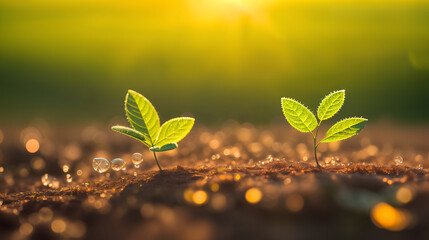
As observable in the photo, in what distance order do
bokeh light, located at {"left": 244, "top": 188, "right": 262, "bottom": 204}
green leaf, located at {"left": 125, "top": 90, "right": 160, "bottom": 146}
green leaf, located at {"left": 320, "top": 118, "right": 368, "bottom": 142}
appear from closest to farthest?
bokeh light, located at {"left": 244, "top": 188, "right": 262, "bottom": 204} < green leaf, located at {"left": 125, "top": 90, "right": 160, "bottom": 146} < green leaf, located at {"left": 320, "top": 118, "right": 368, "bottom": 142}

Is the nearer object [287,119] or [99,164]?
[287,119]

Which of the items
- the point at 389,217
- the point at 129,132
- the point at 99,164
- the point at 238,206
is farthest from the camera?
the point at 99,164

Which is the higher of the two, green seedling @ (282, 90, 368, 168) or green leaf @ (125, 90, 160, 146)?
green leaf @ (125, 90, 160, 146)

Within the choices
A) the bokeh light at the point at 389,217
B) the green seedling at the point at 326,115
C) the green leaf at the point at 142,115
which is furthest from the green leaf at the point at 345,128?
the green leaf at the point at 142,115

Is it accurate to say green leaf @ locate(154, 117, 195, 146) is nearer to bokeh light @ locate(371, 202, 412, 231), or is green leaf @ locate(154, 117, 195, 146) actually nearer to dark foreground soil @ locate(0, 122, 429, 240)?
dark foreground soil @ locate(0, 122, 429, 240)

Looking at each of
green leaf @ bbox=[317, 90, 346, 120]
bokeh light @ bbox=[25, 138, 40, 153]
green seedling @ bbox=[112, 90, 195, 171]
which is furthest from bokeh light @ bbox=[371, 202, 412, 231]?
bokeh light @ bbox=[25, 138, 40, 153]

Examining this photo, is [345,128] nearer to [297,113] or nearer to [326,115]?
[326,115]

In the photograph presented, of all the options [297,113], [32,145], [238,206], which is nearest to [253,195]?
[238,206]

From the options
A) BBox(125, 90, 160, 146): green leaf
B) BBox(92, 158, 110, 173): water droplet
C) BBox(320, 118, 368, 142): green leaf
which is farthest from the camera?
BBox(92, 158, 110, 173): water droplet
